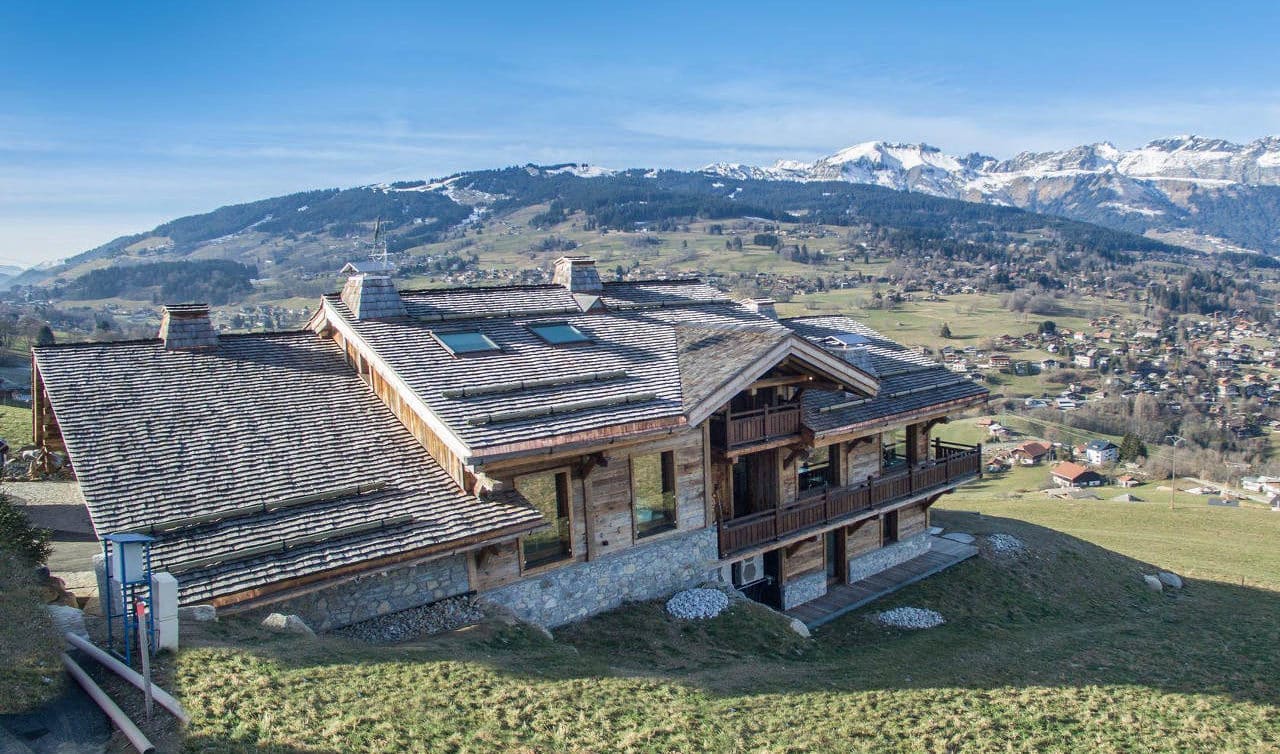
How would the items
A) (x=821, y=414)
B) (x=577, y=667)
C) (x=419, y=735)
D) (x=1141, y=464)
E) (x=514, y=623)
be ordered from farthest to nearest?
(x=1141, y=464), (x=821, y=414), (x=514, y=623), (x=577, y=667), (x=419, y=735)

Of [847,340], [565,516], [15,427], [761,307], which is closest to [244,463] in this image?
[565,516]

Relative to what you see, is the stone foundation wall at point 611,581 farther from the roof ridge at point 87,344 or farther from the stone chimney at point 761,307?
the stone chimney at point 761,307

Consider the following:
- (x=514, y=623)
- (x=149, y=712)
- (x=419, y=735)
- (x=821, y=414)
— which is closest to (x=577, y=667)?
(x=514, y=623)

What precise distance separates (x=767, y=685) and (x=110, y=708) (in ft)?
32.0

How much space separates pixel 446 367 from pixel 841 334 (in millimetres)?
15231

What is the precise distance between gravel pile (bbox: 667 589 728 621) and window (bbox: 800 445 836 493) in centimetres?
581

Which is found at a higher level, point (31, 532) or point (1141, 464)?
point (31, 532)

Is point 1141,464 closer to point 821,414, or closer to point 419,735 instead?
point 821,414

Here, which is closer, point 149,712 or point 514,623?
point 149,712

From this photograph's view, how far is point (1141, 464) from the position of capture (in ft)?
295

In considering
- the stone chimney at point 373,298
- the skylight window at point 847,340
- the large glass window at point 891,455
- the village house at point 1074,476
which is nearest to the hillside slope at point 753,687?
the large glass window at point 891,455

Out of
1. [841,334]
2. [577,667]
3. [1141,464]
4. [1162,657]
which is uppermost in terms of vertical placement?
[841,334]

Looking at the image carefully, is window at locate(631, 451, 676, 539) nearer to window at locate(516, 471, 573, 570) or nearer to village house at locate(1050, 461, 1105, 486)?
window at locate(516, 471, 573, 570)

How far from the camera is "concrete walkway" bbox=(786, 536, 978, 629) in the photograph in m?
21.6
